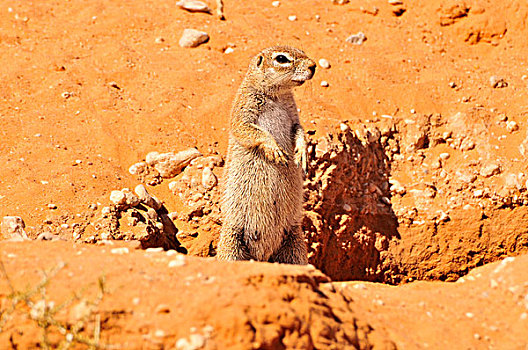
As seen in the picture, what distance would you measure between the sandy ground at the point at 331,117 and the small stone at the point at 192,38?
14cm

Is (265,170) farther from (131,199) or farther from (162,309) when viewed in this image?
(162,309)

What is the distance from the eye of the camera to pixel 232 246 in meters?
5.03

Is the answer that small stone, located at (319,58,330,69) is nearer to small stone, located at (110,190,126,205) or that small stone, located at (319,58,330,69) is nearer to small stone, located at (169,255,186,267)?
small stone, located at (110,190,126,205)

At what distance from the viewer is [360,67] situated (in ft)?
25.6

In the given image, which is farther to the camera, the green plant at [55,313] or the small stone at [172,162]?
the small stone at [172,162]

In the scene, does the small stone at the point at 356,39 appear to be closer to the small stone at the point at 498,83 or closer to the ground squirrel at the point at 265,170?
the small stone at the point at 498,83

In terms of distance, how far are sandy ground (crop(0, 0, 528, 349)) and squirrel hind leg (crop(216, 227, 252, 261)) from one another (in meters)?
1.17

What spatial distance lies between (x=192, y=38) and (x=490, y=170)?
434cm

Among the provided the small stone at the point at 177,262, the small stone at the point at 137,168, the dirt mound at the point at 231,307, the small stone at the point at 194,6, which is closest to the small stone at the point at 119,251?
the dirt mound at the point at 231,307

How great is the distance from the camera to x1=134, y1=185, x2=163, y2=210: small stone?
6.03 meters

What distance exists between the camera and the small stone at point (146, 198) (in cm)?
603

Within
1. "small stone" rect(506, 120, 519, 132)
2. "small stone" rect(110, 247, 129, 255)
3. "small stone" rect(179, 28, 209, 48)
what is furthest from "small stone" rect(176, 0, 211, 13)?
"small stone" rect(110, 247, 129, 255)

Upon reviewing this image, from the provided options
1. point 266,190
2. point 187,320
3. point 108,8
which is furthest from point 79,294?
point 108,8

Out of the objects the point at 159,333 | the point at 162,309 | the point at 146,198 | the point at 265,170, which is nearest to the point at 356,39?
the point at 265,170
